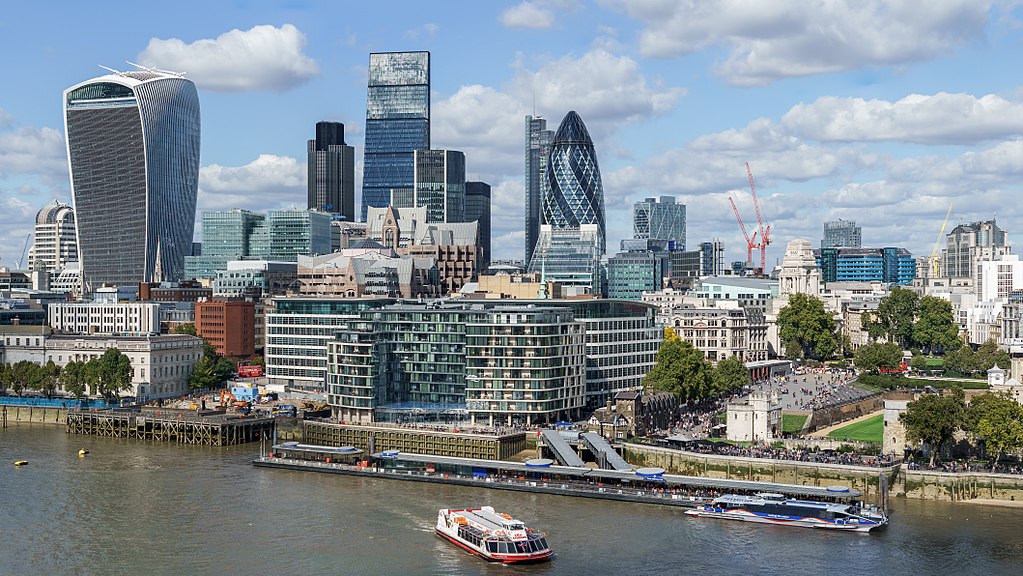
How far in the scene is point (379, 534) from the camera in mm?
87875

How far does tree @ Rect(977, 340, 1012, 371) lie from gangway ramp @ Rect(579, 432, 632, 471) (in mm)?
67299

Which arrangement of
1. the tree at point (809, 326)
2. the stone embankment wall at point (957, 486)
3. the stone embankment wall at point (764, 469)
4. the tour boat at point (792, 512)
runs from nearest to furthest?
the tour boat at point (792, 512) → the stone embankment wall at point (957, 486) → the stone embankment wall at point (764, 469) → the tree at point (809, 326)

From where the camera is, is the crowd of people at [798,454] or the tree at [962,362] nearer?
the crowd of people at [798,454]

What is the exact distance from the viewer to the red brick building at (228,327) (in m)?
196

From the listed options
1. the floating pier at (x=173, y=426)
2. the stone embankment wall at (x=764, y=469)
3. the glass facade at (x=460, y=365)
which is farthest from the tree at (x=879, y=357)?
the floating pier at (x=173, y=426)

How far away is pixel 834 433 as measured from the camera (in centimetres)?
12525

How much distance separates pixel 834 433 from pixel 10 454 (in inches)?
3167

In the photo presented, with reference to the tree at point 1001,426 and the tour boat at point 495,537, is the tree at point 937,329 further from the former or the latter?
the tour boat at point 495,537

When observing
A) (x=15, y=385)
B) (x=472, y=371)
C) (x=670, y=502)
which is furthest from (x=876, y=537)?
(x=15, y=385)

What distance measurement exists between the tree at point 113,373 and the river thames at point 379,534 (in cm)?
5040

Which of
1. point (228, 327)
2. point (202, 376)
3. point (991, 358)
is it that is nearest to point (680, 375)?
point (991, 358)

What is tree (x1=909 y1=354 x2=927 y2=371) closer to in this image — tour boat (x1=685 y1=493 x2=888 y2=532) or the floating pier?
tour boat (x1=685 y1=493 x2=888 y2=532)

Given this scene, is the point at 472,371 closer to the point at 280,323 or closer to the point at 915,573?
the point at 280,323

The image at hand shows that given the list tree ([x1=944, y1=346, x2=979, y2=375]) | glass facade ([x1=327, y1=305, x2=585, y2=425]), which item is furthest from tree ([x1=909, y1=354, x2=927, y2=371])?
glass facade ([x1=327, y1=305, x2=585, y2=425])
